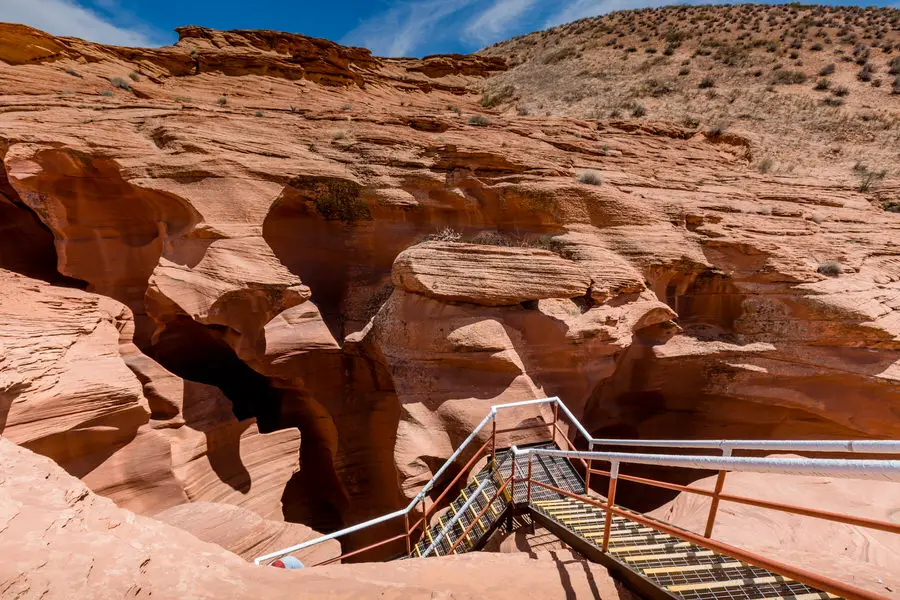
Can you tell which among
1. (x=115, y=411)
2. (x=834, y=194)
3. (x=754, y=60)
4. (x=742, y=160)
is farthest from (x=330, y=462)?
(x=754, y=60)

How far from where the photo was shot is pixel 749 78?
1969 cm

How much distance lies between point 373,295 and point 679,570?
8.15 metres

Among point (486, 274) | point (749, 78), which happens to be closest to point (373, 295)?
point (486, 274)

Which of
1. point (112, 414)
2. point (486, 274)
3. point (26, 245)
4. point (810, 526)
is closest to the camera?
point (810, 526)

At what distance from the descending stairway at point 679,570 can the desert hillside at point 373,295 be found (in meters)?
3.42

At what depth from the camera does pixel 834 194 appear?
10.8 m

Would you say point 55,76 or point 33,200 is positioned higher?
point 55,76

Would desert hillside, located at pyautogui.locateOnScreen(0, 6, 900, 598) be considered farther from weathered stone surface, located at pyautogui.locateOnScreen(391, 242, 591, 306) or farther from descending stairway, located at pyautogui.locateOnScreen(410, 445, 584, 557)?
descending stairway, located at pyautogui.locateOnScreen(410, 445, 584, 557)

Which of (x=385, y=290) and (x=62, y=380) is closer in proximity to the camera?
(x=62, y=380)

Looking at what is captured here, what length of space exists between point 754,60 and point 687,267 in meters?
20.2

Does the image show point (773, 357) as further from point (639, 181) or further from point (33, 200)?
point (33, 200)

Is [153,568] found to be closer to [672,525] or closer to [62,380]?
[672,525]

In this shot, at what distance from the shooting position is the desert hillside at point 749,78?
1453cm

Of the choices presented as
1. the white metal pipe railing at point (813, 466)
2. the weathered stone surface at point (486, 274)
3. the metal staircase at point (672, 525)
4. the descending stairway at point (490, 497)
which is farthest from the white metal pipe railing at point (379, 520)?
the white metal pipe railing at point (813, 466)
